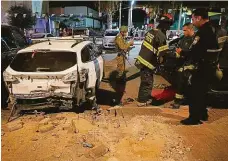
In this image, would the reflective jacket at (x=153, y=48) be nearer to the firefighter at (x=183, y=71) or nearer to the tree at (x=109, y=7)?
the firefighter at (x=183, y=71)

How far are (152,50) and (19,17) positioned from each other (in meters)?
20.0

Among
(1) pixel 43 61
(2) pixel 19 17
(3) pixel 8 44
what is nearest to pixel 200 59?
(1) pixel 43 61

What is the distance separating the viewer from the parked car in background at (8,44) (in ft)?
21.8

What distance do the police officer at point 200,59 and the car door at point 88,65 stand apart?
2139 mm

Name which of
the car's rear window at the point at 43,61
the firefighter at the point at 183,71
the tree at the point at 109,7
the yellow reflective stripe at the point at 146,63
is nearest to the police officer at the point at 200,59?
the firefighter at the point at 183,71

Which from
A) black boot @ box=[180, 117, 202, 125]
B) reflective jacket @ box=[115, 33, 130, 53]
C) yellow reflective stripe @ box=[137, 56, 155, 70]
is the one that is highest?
reflective jacket @ box=[115, 33, 130, 53]

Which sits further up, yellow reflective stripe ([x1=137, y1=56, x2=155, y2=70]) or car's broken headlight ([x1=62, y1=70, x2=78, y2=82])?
yellow reflective stripe ([x1=137, y1=56, x2=155, y2=70])

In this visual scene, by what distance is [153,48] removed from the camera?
576 centimetres

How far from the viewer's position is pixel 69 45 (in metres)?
5.94

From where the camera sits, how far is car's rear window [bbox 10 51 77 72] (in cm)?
540

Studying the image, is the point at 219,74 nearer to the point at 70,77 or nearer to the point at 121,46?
the point at 70,77

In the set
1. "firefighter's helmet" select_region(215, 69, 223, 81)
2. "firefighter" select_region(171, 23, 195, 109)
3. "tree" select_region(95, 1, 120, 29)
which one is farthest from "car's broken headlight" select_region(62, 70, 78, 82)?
"tree" select_region(95, 1, 120, 29)

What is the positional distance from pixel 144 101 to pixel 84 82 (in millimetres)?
1548

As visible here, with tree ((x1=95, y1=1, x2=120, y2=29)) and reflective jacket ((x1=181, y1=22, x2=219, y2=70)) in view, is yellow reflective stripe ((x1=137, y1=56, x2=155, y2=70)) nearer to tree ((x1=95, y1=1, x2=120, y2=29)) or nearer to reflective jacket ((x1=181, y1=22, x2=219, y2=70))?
reflective jacket ((x1=181, y1=22, x2=219, y2=70))
